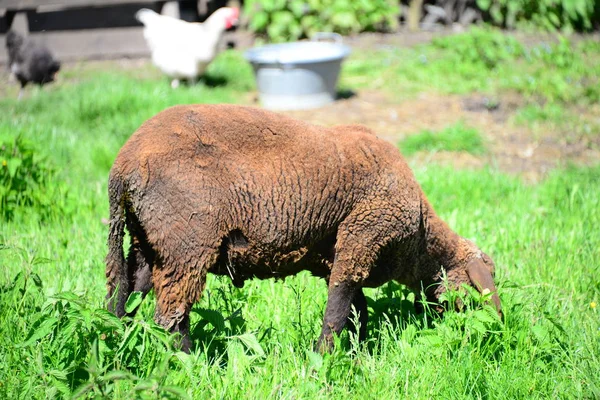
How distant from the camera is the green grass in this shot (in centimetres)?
717

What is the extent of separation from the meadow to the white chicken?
130cm

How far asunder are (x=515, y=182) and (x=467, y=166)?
79cm

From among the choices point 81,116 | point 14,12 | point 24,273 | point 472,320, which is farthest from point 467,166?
point 14,12

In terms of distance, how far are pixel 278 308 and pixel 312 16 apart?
917cm

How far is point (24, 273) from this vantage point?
10.8 ft

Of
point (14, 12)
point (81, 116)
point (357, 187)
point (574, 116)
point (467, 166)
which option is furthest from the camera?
point (14, 12)

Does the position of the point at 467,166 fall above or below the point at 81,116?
below

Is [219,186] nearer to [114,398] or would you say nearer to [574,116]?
[114,398]

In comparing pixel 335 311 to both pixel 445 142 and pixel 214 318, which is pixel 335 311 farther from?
pixel 445 142

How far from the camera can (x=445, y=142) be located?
7.21m

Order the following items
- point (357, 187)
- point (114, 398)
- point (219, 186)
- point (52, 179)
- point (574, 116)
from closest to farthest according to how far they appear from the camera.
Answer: point (114, 398), point (219, 186), point (357, 187), point (52, 179), point (574, 116)

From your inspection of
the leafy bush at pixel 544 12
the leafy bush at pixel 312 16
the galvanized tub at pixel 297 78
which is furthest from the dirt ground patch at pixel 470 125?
the leafy bush at pixel 544 12

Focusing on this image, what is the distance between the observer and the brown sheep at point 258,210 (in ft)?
9.66

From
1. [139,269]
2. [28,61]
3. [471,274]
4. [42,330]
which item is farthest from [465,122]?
[42,330]
